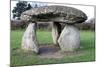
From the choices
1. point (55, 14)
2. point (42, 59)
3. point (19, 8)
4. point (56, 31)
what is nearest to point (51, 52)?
point (42, 59)

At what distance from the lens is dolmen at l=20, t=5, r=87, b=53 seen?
2506mm

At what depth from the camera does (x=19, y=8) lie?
2449 mm

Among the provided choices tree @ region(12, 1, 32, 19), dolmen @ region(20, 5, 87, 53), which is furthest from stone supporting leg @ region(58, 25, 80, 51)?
tree @ region(12, 1, 32, 19)

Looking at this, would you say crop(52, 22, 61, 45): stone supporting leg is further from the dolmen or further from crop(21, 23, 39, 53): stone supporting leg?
crop(21, 23, 39, 53): stone supporting leg

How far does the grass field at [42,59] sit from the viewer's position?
2.41 metres

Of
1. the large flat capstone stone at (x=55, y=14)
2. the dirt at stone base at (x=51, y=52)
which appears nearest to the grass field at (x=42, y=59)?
the dirt at stone base at (x=51, y=52)

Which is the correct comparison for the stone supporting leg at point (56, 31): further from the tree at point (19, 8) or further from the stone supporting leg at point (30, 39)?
Answer: the tree at point (19, 8)

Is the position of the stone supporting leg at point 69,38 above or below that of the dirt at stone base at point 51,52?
above

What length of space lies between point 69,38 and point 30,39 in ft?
1.79

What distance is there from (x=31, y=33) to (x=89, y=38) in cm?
85

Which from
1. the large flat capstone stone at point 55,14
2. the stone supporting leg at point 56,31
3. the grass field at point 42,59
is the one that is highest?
the large flat capstone stone at point 55,14

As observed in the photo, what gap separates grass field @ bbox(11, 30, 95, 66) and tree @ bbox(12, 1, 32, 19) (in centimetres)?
21
